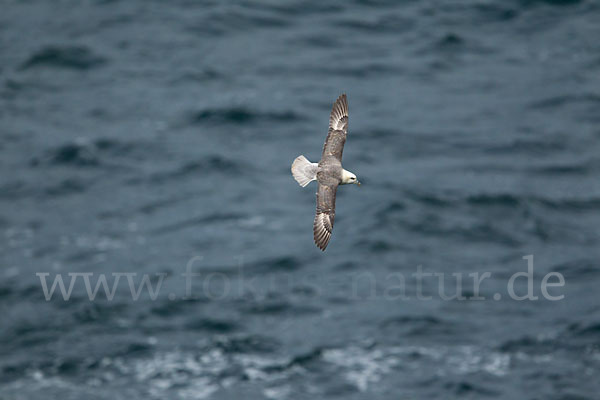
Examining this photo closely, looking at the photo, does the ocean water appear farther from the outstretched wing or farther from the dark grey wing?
the outstretched wing

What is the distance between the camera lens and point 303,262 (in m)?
30.6

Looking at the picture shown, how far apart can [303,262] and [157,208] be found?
18.9 ft

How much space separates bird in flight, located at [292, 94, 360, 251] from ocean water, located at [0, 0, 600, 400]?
11.3 metres

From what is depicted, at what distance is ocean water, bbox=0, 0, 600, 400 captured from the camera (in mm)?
27781

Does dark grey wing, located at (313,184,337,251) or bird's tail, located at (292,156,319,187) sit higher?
bird's tail, located at (292,156,319,187)

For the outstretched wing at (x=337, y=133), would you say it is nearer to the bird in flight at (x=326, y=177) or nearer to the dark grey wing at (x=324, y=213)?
the bird in flight at (x=326, y=177)

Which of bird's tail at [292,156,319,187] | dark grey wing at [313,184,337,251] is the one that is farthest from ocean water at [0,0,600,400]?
bird's tail at [292,156,319,187]

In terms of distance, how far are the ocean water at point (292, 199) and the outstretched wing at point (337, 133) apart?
1176cm

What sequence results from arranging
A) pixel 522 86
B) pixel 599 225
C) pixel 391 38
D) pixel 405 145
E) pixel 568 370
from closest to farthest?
pixel 568 370
pixel 599 225
pixel 405 145
pixel 522 86
pixel 391 38

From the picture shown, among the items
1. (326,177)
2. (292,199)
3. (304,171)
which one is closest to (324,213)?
(326,177)

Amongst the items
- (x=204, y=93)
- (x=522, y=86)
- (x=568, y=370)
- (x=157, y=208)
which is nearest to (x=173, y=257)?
(x=157, y=208)

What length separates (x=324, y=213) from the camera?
16.6m

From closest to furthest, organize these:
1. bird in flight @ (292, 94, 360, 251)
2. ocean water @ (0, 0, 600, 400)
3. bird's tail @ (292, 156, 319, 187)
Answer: bird in flight @ (292, 94, 360, 251) < bird's tail @ (292, 156, 319, 187) < ocean water @ (0, 0, 600, 400)

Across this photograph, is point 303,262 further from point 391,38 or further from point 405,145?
point 391,38
